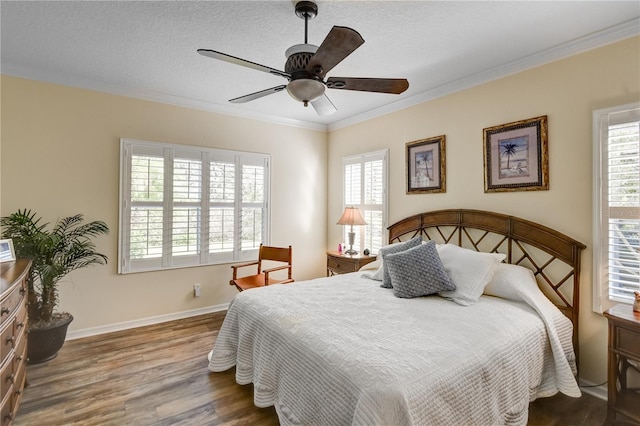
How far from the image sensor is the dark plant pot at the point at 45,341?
8.86 feet

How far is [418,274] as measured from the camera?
2.53m

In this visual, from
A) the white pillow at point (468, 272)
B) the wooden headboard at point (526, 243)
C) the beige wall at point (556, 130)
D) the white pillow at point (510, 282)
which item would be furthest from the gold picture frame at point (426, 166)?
the white pillow at point (510, 282)

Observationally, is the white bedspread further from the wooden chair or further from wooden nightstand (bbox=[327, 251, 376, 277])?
wooden nightstand (bbox=[327, 251, 376, 277])

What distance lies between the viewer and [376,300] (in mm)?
2430

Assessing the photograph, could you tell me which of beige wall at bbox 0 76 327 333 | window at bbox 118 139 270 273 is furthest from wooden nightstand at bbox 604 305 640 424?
beige wall at bbox 0 76 327 333

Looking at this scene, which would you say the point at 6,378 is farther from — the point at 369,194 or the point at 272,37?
the point at 369,194

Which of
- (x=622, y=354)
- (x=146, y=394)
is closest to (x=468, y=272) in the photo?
(x=622, y=354)

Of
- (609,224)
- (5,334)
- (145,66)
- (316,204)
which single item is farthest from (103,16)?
(609,224)

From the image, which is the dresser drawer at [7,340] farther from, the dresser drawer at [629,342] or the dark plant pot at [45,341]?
the dresser drawer at [629,342]

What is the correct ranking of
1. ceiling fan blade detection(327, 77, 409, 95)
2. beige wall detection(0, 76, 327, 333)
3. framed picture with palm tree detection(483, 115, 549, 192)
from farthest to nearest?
beige wall detection(0, 76, 327, 333), framed picture with palm tree detection(483, 115, 549, 192), ceiling fan blade detection(327, 77, 409, 95)

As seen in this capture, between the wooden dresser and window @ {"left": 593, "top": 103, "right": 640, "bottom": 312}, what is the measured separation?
3.79 metres

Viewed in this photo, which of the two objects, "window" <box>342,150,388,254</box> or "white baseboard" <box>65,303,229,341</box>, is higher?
"window" <box>342,150,388,254</box>

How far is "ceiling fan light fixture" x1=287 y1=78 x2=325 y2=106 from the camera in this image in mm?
1869

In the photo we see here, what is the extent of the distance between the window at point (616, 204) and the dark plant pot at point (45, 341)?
4.45m
